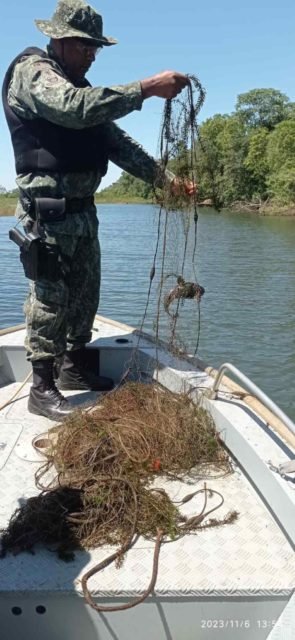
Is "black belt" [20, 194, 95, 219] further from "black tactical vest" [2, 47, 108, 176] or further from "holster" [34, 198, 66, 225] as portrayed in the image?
"black tactical vest" [2, 47, 108, 176]

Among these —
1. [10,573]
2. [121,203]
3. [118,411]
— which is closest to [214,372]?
[118,411]

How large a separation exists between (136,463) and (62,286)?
48.4 inches

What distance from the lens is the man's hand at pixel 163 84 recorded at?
124 inches

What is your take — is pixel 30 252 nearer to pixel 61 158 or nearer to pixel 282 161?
pixel 61 158

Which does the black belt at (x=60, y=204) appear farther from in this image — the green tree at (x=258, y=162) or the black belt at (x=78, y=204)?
the green tree at (x=258, y=162)

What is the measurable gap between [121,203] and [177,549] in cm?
9393

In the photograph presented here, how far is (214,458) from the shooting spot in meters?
3.22

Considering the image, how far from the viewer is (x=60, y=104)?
3121 mm

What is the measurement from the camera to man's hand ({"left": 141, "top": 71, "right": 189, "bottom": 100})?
124 inches

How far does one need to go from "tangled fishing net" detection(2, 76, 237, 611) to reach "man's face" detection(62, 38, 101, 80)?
63 cm

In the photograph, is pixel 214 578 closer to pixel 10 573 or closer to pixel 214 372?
pixel 10 573

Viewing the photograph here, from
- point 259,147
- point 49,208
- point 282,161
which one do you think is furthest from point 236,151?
point 49,208

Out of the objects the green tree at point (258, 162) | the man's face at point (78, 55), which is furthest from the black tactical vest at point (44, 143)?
the green tree at point (258, 162)
